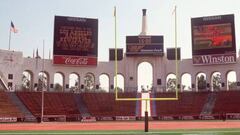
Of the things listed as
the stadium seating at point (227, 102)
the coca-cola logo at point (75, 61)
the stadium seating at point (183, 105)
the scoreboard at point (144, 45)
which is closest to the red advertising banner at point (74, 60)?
the coca-cola logo at point (75, 61)

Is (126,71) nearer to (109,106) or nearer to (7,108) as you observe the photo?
(109,106)

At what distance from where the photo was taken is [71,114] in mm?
53938

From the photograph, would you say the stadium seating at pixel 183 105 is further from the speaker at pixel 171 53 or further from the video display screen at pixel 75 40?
the video display screen at pixel 75 40

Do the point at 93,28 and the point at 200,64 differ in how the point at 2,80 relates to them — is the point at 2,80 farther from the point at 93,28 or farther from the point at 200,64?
the point at 200,64

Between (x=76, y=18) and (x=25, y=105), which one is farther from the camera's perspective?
(x=76, y=18)

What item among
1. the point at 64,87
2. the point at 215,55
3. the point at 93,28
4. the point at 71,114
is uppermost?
the point at 93,28

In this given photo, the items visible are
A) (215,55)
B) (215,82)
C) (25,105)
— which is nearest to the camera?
(25,105)

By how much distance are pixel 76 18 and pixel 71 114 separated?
14608 millimetres

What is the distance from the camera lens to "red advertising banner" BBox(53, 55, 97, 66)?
5816 cm

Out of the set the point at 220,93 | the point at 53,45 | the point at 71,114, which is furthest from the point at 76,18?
the point at 220,93

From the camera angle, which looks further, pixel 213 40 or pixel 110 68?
pixel 110 68

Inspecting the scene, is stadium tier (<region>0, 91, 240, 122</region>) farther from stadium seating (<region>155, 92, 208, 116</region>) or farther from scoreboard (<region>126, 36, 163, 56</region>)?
scoreboard (<region>126, 36, 163, 56</region>)

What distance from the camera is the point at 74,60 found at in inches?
2314

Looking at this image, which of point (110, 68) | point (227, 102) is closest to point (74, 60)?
point (110, 68)
